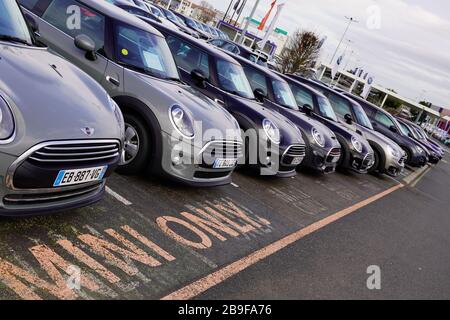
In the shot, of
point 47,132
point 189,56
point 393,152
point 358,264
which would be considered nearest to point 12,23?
point 47,132

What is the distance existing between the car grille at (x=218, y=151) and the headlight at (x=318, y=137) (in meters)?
3.20

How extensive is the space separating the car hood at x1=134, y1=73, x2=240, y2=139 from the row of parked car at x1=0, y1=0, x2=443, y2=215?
0.05ft

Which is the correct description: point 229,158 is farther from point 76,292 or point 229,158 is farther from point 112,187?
point 76,292

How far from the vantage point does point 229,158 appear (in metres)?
5.39

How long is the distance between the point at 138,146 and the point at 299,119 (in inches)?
176

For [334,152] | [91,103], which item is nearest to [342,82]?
[334,152]

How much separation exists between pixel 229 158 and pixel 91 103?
217 centimetres

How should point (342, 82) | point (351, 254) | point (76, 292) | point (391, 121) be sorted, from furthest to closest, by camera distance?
point (342, 82) → point (391, 121) → point (351, 254) → point (76, 292)

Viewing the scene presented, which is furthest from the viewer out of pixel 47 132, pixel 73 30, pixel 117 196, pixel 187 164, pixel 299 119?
Answer: pixel 299 119

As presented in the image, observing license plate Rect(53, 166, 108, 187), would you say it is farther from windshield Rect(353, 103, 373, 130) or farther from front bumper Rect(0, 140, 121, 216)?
windshield Rect(353, 103, 373, 130)

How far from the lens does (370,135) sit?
11.9m

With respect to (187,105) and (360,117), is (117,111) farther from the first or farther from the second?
(360,117)

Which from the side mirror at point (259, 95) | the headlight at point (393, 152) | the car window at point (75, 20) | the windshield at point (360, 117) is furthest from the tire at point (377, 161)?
the car window at point (75, 20)
